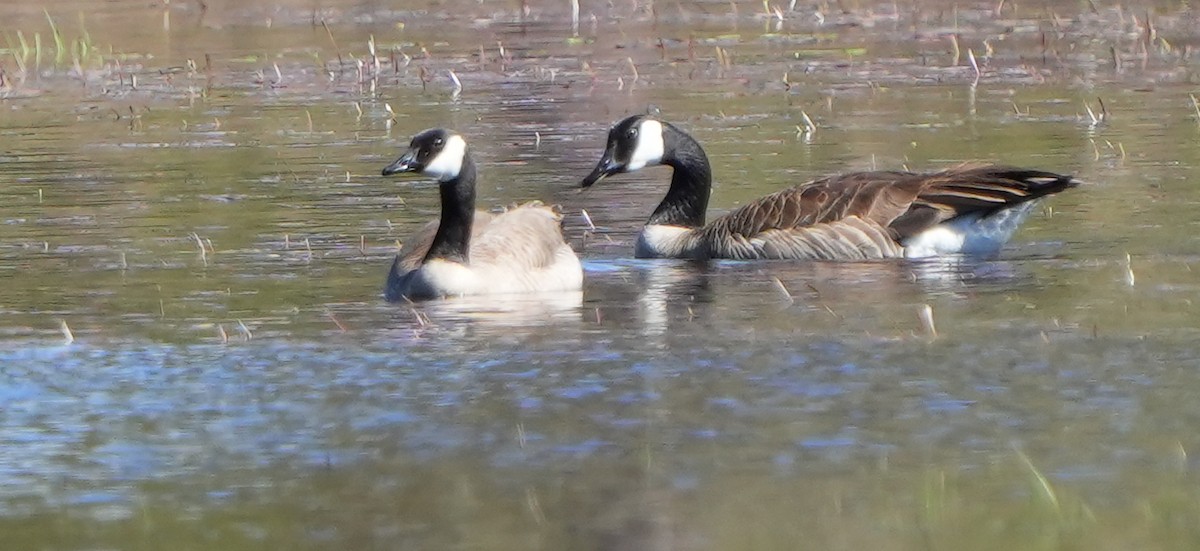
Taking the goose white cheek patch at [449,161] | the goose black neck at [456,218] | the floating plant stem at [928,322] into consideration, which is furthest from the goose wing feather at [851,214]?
the floating plant stem at [928,322]

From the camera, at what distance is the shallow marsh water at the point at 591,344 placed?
23.4 feet

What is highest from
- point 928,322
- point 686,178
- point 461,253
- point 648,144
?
point 928,322

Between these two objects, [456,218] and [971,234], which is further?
[971,234]

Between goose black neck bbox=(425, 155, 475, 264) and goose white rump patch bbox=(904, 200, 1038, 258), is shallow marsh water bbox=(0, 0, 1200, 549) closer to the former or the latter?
goose white rump patch bbox=(904, 200, 1038, 258)

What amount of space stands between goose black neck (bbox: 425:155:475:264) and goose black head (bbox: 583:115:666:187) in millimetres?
2413

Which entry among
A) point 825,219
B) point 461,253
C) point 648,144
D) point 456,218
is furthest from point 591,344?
point 648,144

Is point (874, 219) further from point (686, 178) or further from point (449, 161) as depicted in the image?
point (449, 161)

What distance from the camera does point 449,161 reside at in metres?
12.6

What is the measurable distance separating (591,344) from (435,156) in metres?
2.64

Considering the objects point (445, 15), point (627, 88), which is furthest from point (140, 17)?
point (627, 88)

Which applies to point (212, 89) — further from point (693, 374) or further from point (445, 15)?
point (693, 374)

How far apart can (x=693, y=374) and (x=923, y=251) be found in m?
4.58

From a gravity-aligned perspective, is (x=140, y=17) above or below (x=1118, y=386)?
below

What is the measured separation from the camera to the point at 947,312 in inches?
429
